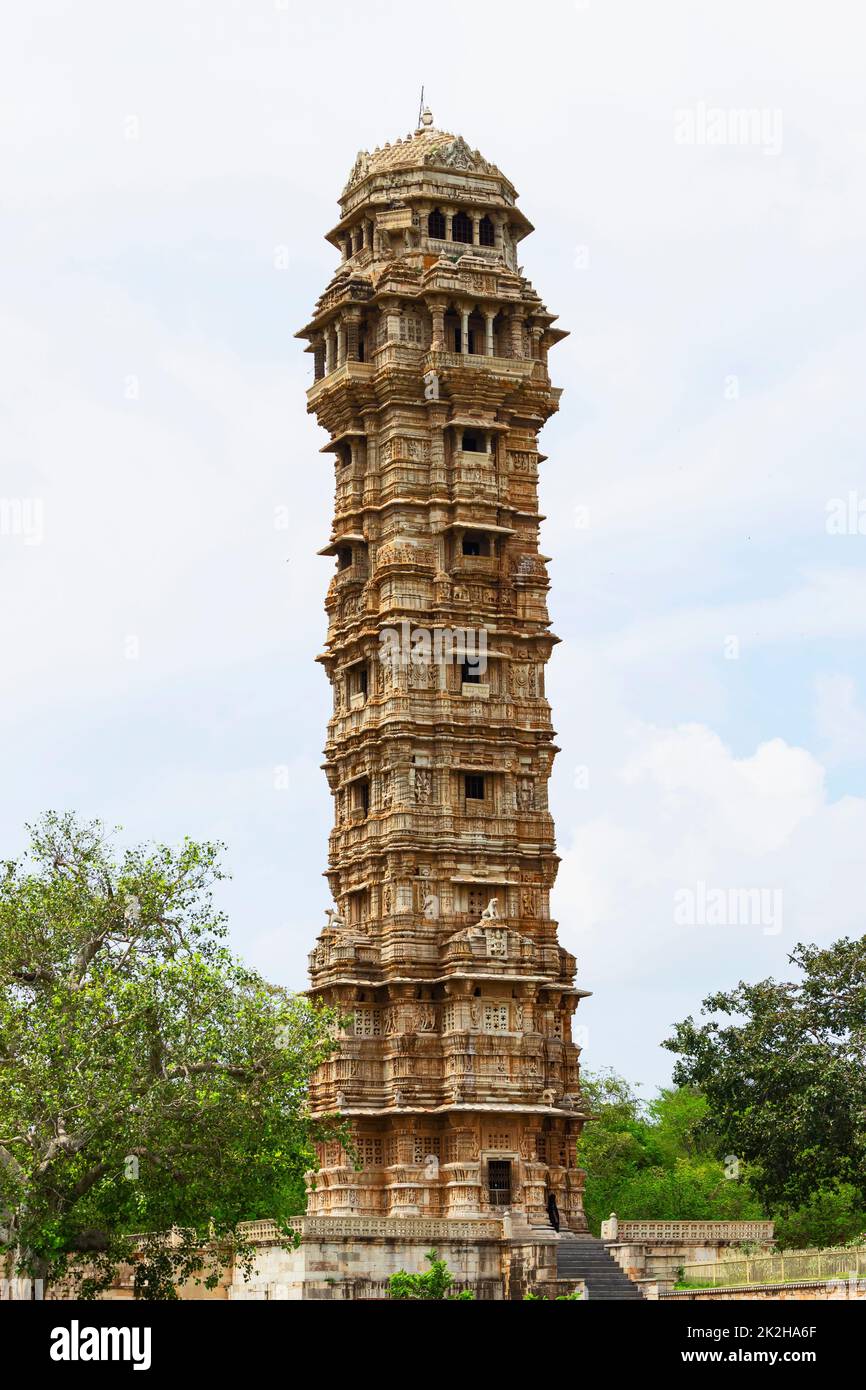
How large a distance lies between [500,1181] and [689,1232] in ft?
21.0

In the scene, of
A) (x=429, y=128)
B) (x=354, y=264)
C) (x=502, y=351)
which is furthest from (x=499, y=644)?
(x=429, y=128)

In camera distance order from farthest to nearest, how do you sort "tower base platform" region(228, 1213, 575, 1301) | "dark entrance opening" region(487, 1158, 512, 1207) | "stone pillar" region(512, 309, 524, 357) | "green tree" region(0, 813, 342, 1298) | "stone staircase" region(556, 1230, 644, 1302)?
1. "stone pillar" region(512, 309, 524, 357)
2. "dark entrance opening" region(487, 1158, 512, 1207)
3. "stone staircase" region(556, 1230, 644, 1302)
4. "tower base platform" region(228, 1213, 575, 1301)
5. "green tree" region(0, 813, 342, 1298)

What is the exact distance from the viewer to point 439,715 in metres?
69.8

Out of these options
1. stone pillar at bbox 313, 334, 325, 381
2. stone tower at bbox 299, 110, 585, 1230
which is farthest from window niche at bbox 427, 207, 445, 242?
stone pillar at bbox 313, 334, 325, 381

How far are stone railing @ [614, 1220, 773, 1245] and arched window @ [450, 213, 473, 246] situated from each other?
112 feet

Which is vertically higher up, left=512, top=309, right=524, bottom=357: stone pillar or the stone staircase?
left=512, top=309, right=524, bottom=357: stone pillar

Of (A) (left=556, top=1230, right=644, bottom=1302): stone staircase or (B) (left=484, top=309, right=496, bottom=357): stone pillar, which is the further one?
(B) (left=484, top=309, right=496, bottom=357): stone pillar

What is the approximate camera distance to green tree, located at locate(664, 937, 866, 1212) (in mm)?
62688

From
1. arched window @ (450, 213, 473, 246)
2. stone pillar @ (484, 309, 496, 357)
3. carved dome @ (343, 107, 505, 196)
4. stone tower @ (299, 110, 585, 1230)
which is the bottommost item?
stone tower @ (299, 110, 585, 1230)

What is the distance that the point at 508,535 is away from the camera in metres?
72.1

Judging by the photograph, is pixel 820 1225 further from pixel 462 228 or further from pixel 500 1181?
pixel 462 228

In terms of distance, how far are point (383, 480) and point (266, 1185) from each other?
28.2 meters

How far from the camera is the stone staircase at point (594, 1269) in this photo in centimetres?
6075

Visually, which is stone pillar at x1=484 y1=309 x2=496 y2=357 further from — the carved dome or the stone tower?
the carved dome
